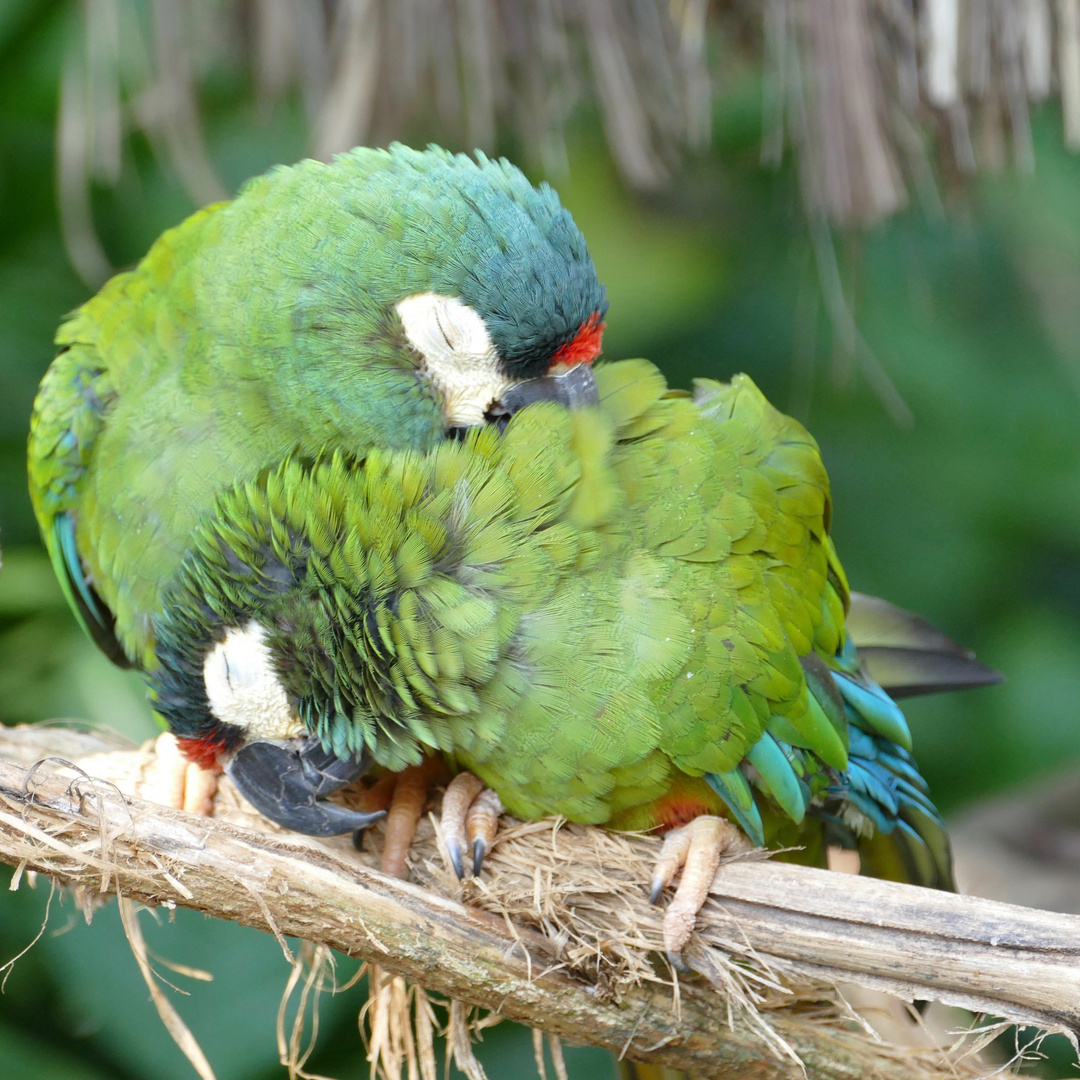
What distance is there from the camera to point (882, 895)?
0.93m

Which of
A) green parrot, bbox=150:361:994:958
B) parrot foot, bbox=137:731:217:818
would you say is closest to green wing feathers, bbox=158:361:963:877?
green parrot, bbox=150:361:994:958

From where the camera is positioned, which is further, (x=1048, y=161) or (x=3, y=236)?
(x=1048, y=161)

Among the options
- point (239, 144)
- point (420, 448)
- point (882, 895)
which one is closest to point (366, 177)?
point (420, 448)

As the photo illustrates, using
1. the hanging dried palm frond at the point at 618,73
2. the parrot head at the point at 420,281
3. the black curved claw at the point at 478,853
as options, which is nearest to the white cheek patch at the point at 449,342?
the parrot head at the point at 420,281

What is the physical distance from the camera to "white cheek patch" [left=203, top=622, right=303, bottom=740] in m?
0.99

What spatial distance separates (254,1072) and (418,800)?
82cm

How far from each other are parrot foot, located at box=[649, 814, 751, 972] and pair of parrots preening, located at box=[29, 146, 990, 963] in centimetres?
3

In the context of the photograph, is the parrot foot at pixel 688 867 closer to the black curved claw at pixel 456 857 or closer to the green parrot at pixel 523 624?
the green parrot at pixel 523 624

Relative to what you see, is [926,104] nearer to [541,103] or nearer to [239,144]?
[541,103]

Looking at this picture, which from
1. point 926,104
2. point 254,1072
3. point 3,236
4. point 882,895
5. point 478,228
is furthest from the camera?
point 3,236

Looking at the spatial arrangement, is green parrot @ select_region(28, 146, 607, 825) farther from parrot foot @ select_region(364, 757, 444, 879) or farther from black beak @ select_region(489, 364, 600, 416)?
parrot foot @ select_region(364, 757, 444, 879)

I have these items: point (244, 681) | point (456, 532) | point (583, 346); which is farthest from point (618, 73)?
point (244, 681)

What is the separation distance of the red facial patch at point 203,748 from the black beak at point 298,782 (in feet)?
0.07

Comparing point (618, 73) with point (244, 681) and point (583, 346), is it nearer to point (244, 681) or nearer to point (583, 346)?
point (583, 346)
